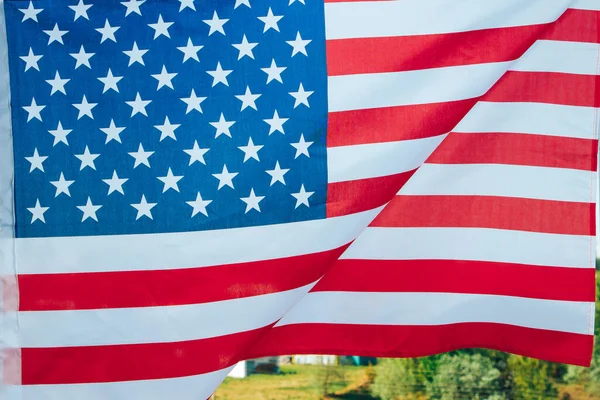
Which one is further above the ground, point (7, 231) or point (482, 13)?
point (482, 13)

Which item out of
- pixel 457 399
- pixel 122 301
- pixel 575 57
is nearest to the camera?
pixel 122 301

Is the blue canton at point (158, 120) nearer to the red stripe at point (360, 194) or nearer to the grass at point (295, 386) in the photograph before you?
the red stripe at point (360, 194)

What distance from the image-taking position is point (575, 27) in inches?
123

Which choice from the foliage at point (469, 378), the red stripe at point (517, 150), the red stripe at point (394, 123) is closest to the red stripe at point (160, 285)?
the red stripe at point (394, 123)

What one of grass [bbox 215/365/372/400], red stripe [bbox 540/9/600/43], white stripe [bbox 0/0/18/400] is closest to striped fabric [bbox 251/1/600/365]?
red stripe [bbox 540/9/600/43]

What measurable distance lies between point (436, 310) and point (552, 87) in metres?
0.94

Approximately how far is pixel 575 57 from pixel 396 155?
80 cm

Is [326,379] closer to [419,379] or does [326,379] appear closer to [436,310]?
[419,379]

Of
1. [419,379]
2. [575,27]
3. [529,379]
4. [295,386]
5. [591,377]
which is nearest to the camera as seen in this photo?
[575,27]

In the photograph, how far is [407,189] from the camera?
322cm

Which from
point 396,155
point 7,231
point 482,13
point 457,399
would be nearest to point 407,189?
point 396,155

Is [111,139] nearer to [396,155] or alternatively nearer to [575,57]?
[396,155]

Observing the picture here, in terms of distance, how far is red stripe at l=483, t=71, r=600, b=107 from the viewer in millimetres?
3166

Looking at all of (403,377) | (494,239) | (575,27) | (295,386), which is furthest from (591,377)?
(575,27)
